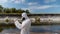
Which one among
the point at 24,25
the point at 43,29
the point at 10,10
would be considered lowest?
the point at 43,29

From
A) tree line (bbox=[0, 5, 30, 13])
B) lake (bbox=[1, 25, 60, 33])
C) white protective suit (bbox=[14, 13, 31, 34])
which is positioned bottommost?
lake (bbox=[1, 25, 60, 33])

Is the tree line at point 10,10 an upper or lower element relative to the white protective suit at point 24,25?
upper

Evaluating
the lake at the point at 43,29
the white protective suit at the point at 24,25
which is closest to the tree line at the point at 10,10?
the lake at the point at 43,29

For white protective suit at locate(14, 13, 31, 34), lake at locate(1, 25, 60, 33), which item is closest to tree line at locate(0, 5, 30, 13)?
lake at locate(1, 25, 60, 33)

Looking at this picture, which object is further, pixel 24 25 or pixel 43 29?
pixel 43 29

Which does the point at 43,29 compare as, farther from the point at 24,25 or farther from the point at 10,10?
the point at 24,25

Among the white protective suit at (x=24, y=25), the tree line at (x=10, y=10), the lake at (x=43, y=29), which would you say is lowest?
the lake at (x=43, y=29)

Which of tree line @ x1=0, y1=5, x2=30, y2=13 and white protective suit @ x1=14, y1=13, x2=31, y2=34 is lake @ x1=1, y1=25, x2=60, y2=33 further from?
white protective suit @ x1=14, y1=13, x2=31, y2=34

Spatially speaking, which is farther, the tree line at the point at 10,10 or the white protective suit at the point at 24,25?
the tree line at the point at 10,10

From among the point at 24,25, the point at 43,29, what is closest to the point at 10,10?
the point at 43,29

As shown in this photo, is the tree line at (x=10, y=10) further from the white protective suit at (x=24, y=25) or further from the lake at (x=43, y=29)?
the white protective suit at (x=24, y=25)

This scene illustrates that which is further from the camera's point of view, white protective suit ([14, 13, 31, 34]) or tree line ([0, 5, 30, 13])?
tree line ([0, 5, 30, 13])

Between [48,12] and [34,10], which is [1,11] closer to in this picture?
[34,10]

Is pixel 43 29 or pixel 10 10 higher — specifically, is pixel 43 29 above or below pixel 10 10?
below
